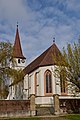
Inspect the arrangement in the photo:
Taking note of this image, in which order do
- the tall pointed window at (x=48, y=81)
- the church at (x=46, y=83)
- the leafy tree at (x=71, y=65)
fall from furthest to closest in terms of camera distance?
the tall pointed window at (x=48, y=81), the church at (x=46, y=83), the leafy tree at (x=71, y=65)

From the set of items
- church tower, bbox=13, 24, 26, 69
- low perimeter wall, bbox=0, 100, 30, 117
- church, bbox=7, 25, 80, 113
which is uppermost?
church tower, bbox=13, 24, 26, 69

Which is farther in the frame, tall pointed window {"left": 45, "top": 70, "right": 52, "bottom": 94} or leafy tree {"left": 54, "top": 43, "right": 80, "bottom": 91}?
tall pointed window {"left": 45, "top": 70, "right": 52, "bottom": 94}

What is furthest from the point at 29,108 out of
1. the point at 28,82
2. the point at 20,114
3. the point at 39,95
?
the point at 28,82

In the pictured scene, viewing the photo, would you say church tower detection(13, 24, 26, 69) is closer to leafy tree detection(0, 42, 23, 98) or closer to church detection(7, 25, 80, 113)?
church detection(7, 25, 80, 113)

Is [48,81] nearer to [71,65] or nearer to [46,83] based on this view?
[46,83]

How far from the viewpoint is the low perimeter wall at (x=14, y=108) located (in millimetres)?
28375

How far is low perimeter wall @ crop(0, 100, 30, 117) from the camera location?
2838cm

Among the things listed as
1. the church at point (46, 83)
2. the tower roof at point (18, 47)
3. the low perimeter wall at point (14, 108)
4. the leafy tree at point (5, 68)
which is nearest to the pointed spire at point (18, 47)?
the tower roof at point (18, 47)

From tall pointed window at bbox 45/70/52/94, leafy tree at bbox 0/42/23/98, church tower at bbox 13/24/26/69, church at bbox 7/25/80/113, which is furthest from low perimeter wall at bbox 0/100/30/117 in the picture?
church tower at bbox 13/24/26/69

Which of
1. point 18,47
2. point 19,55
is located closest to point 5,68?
point 19,55

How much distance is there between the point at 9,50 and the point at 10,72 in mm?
2922

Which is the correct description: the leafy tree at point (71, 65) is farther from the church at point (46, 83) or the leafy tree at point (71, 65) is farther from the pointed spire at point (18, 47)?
the pointed spire at point (18, 47)

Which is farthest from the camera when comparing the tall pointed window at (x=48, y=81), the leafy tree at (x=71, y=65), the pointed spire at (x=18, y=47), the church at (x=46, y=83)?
the pointed spire at (x=18, y=47)

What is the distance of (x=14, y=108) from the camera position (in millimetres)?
28922
